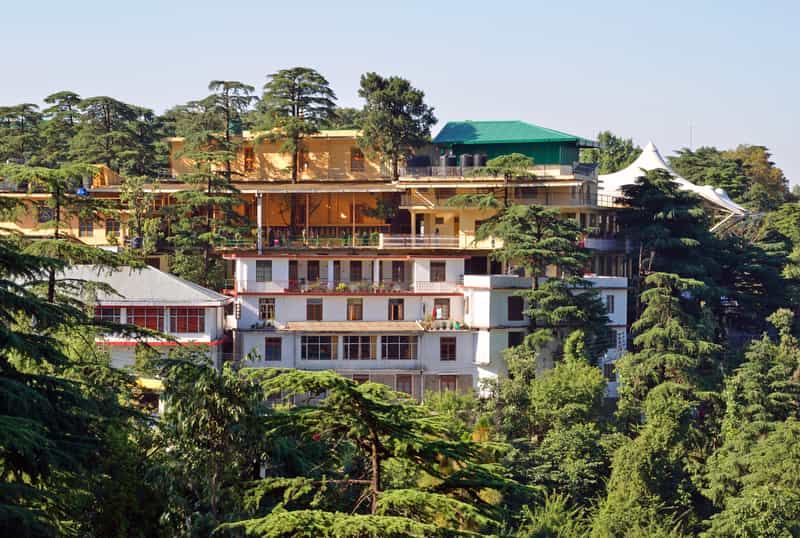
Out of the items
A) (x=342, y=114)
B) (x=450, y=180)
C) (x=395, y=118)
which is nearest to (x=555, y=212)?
(x=450, y=180)

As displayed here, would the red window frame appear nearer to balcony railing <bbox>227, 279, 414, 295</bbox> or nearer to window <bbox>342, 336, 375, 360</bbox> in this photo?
balcony railing <bbox>227, 279, 414, 295</bbox>

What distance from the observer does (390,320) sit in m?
53.1

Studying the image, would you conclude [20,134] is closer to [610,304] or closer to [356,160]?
[356,160]

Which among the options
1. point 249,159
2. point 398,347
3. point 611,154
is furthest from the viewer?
point 611,154

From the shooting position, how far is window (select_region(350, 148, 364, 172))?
62.8m

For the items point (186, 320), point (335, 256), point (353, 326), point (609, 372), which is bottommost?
point (609, 372)

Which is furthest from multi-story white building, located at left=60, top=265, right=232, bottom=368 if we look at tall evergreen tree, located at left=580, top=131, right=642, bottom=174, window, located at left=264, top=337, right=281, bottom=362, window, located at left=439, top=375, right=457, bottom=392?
tall evergreen tree, located at left=580, top=131, right=642, bottom=174

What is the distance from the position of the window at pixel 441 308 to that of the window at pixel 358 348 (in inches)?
119

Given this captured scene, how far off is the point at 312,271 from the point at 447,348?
23.5 ft

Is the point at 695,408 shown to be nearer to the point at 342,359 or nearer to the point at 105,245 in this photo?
the point at 342,359

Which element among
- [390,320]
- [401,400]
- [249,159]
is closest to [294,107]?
[249,159]

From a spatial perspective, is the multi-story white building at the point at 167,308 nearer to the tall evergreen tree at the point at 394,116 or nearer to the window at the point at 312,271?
the window at the point at 312,271

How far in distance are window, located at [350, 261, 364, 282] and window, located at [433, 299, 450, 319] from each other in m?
4.02

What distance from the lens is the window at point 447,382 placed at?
51.8 m
